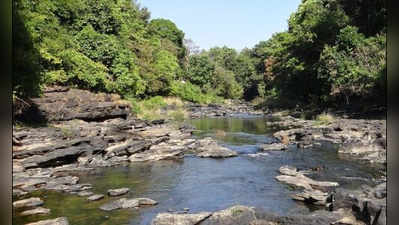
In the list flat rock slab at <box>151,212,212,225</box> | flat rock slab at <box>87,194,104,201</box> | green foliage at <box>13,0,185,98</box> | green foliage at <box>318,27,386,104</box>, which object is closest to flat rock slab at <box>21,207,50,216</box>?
flat rock slab at <box>87,194,104,201</box>

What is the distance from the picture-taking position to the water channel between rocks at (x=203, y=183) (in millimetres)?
12430

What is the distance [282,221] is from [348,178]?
7.31 meters

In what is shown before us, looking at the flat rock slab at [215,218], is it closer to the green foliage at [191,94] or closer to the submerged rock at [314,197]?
the submerged rock at [314,197]

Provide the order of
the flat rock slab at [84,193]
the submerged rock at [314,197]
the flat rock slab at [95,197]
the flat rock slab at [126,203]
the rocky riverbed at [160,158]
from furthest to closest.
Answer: the flat rock slab at [84,193] → the flat rock slab at [95,197] → the submerged rock at [314,197] → the flat rock slab at [126,203] → the rocky riverbed at [160,158]

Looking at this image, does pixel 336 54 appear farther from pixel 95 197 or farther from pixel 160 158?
pixel 95 197

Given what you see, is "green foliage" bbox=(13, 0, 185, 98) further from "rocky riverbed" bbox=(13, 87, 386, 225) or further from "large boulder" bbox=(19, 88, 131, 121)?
"rocky riverbed" bbox=(13, 87, 386, 225)

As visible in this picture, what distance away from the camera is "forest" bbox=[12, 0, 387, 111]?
1172 inches

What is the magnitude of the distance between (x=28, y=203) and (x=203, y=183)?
6941 millimetres

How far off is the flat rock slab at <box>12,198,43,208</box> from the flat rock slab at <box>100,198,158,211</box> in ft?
7.16

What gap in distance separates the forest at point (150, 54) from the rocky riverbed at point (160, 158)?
322 cm

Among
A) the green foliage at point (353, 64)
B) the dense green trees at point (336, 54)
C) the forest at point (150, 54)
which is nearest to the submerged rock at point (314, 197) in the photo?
the forest at point (150, 54)

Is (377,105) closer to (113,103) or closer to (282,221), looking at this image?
(113,103)

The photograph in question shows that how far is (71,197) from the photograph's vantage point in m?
14.1

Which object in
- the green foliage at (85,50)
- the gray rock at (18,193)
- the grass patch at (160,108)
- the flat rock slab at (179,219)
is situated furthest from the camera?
the grass patch at (160,108)
